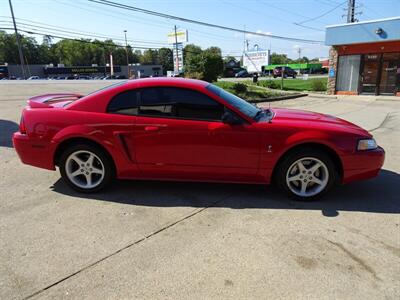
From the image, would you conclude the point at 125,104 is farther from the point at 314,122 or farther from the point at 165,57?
the point at 165,57

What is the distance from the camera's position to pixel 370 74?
20812 mm

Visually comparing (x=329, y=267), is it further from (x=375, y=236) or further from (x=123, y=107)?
(x=123, y=107)

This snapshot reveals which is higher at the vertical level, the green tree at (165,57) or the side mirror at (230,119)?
the green tree at (165,57)

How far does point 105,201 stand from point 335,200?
116 inches

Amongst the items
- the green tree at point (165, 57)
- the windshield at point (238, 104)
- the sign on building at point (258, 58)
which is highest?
the green tree at point (165, 57)

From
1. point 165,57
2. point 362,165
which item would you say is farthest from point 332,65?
point 165,57

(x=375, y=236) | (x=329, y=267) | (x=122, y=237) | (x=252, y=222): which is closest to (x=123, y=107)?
(x=122, y=237)

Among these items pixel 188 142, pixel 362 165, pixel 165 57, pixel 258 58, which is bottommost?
pixel 362 165

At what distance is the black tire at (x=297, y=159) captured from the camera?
396 cm

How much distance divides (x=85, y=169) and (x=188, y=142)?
144cm

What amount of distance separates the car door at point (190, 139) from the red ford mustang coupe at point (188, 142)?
0.01m

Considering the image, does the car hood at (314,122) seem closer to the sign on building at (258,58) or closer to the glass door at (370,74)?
the glass door at (370,74)

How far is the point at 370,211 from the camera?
3.88 meters

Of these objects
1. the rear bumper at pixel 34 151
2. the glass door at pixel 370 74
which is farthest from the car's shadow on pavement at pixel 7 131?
the glass door at pixel 370 74
